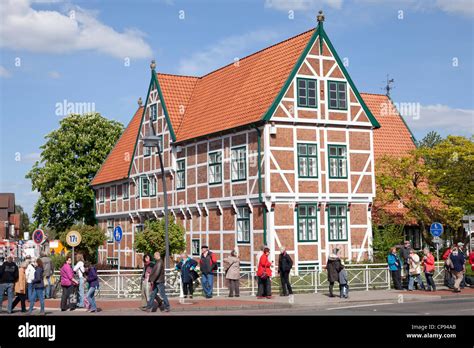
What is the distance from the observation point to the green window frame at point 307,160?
Answer: 106 ft

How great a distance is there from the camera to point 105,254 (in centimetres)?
5234

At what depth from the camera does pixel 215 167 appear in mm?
35875

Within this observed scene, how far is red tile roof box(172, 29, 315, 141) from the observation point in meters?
33.1

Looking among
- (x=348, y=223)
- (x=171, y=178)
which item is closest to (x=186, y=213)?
(x=171, y=178)

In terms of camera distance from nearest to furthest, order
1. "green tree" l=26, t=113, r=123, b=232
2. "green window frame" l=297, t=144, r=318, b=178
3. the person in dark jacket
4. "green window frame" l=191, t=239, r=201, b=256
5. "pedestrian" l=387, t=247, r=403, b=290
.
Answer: the person in dark jacket, "pedestrian" l=387, t=247, r=403, b=290, "green window frame" l=297, t=144, r=318, b=178, "green window frame" l=191, t=239, r=201, b=256, "green tree" l=26, t=113, r=123, b=232

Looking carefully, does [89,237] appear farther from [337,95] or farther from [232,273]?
[232,273]

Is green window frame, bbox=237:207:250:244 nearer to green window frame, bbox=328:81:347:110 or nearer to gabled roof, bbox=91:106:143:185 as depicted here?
green window frame, bbox=328:81:347:110

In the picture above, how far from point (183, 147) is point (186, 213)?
3821mm

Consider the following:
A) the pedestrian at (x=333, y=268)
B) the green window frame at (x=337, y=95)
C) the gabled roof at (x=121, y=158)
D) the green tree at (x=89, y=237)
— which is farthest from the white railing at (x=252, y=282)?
the gabled roof at (x=121, y=158)

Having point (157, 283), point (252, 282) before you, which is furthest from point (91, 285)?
point (252, 282)

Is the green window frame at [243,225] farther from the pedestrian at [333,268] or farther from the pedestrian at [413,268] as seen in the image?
the pedestrian at [333,268]

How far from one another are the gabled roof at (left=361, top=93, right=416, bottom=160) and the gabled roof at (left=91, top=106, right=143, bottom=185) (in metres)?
17.1

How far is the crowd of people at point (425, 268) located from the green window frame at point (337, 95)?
897 centimetres

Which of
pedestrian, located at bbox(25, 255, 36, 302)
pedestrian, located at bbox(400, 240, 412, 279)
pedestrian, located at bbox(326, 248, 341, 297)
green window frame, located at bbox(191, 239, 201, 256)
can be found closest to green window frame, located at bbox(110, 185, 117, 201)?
green window frame, located at bbox(191, 239, 201, 256)
